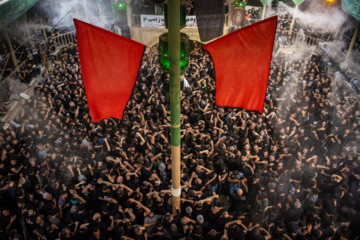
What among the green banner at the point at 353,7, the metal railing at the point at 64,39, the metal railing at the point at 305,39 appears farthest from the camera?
the metal railing at the point at 305,39

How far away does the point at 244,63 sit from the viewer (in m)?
4.16

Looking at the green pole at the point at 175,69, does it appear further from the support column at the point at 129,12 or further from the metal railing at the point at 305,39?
the metal railing at the point at 305,39

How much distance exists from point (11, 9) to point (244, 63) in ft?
33.6

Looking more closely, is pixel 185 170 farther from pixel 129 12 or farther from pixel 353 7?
pixel 129 12

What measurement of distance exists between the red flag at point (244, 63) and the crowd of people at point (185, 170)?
221 cm

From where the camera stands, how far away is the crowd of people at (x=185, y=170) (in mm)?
5020

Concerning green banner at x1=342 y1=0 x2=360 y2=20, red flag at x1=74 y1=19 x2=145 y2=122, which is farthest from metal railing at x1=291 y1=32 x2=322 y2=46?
red flag at x1=74 y1=19 x2=145 y2=122

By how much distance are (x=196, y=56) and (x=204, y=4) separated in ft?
31.1

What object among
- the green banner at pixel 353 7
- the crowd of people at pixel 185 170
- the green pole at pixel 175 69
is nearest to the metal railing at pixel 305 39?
the green banner at pixel 353 7

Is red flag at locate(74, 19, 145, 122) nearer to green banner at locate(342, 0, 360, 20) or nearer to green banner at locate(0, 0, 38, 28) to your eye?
green banner at locate(0, 0, 38, 28)

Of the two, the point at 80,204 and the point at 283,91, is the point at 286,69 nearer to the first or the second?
the point at 283,91

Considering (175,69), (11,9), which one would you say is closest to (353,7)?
(175,69)

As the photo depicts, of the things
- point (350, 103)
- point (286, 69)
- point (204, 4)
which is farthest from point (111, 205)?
point (286, 69)

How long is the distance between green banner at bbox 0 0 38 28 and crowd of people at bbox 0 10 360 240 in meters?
2.77
